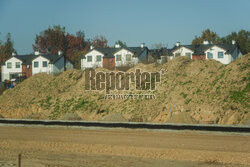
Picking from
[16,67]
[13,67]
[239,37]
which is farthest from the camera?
[239,37]

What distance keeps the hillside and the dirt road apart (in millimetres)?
5597

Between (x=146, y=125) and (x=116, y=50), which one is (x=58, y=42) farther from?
(x=146, y=125)

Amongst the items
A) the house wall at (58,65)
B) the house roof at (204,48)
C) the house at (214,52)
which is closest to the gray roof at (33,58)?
the house wall at (58,65)

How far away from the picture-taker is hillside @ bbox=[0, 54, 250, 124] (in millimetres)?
27422

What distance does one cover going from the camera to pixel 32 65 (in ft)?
286

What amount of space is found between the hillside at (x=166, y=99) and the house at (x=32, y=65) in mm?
42337

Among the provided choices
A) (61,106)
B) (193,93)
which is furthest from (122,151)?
(61,106)

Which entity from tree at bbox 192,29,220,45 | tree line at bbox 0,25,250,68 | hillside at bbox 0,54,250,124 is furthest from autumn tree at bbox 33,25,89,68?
hillside at bbox 0,54,250,124

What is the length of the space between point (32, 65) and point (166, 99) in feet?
201

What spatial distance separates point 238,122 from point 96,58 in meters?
60.0

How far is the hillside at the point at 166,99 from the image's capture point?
90.0 feet

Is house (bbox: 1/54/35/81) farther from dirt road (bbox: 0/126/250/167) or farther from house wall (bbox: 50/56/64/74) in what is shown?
dirt road (bbox: 0/126/250/167)

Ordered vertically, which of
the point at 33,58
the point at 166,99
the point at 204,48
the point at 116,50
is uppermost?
the point at 204,48

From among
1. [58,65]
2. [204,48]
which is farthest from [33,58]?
[204,48]
